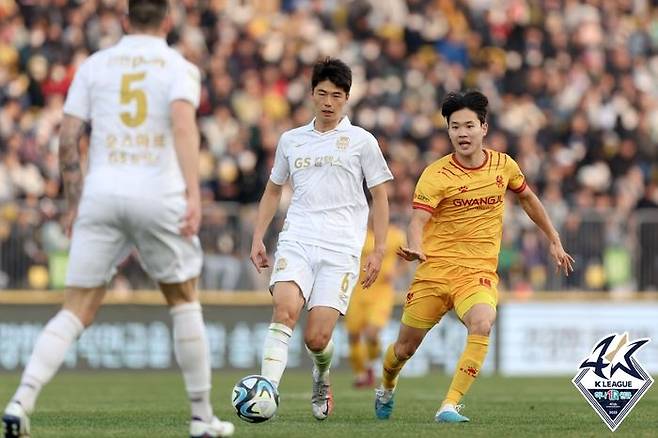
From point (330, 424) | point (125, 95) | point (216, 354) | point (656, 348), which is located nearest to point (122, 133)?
point (125, 95)

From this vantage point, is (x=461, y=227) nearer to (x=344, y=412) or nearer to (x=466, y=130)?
(x=466, y=130)

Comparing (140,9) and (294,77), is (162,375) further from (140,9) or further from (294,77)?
(140,9)

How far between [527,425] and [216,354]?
1373 cm

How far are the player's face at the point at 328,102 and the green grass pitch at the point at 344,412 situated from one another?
226 centimetres

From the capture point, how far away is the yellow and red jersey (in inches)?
466

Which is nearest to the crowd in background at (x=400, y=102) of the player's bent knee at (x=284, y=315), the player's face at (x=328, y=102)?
the player's face at (x=328, y=102)

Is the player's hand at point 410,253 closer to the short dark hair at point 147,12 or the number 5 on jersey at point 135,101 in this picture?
the number 5 on jersey at point 135,101

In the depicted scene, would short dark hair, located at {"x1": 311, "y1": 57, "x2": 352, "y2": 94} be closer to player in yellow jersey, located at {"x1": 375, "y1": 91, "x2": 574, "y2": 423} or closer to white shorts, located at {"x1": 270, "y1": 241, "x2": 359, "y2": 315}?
player in yellow jersey, located at {"x1": 375, "y1": 91, "x2": 574, "y2": 423}

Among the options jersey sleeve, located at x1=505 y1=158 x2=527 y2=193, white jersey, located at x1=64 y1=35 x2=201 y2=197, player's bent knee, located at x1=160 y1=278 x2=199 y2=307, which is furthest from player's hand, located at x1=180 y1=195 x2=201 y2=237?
jersey sleeve, located at x1=505 y1=158 x2=527 y2=193

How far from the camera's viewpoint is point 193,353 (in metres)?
8.89

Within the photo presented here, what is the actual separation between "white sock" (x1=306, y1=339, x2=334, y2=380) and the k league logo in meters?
2.10

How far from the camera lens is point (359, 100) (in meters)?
27.5

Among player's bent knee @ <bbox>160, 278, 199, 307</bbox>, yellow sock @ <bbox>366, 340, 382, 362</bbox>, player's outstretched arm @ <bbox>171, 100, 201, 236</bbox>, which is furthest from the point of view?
yellow sock @ <bbox>366, 340, 382, 362</bbox>

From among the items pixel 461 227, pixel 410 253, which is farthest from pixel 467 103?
pixel 410 253
